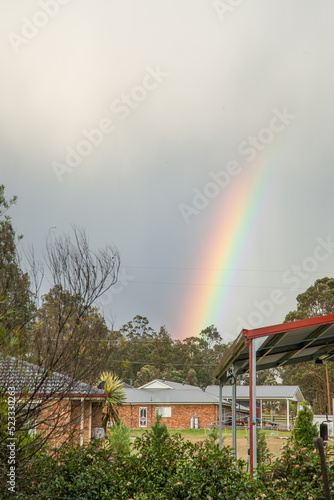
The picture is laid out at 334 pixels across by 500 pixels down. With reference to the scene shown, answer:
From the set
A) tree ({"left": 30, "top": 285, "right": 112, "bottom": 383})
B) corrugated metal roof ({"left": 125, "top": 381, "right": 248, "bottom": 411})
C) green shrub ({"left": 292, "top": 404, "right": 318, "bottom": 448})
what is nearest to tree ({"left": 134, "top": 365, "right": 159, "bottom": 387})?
corrugated metal roof ({"left": 125, "top": 381, "right": 248, "bottom": 411})

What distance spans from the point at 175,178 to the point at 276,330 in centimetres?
2014

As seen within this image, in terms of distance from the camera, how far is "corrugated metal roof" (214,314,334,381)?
813 centimetres

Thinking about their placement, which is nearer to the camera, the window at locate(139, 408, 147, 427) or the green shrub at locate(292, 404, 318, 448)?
the green shrub at locate(292, 404, 318, 448)

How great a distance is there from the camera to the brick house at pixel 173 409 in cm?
3909

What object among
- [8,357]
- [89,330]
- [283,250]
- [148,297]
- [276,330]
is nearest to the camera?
[8,357]

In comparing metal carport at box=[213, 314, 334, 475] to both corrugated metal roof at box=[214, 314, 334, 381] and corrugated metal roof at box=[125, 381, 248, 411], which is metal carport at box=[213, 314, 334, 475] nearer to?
corrugated metal roof at box=[214, 314, 334, 381]

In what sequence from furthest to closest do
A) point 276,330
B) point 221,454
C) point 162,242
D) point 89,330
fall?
point 162,242 < point 276,330 < point 221,454 < point 89,330

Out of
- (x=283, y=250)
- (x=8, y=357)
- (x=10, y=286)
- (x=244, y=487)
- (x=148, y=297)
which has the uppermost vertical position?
(x=283, y=250)

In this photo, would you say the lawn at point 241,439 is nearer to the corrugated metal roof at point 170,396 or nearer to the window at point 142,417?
the window at point 142,417

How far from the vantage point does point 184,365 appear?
220ft

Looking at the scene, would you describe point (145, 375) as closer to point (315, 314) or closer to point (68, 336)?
point (315, 314)

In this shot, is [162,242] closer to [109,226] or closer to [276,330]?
[109,226]

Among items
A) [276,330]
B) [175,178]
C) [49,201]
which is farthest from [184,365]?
[276,330]

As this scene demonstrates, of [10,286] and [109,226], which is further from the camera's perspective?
[109,226]
